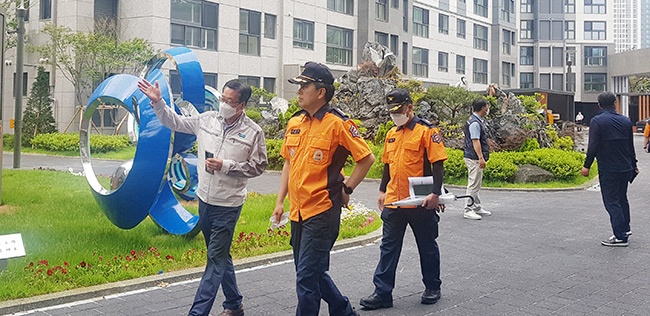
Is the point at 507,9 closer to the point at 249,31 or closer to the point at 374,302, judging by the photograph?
the point at 249,31

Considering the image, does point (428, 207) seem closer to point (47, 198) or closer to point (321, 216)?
point (321, 216)

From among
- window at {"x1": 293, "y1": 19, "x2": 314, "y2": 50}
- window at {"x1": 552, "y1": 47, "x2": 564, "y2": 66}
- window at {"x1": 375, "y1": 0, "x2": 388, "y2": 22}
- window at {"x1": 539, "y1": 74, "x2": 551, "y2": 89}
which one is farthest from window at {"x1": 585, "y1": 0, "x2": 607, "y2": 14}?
window at {"x1": 293, "y1": 19, "x2": 314, "y2": 50}

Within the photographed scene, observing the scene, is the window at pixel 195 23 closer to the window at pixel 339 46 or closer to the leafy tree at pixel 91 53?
the leafy tree at pixel 91 53

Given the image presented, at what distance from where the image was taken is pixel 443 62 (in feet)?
162

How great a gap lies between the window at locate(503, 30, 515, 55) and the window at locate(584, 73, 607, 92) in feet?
39.7

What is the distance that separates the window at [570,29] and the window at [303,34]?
133 ft

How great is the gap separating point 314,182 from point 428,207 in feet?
Result: 4.55

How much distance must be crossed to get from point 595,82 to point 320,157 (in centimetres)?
6627

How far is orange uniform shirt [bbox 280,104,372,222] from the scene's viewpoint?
15.5 feet

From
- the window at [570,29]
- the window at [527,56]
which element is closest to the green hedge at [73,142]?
the window at [527,56]

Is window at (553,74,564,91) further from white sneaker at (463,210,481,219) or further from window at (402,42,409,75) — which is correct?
white sneaker at (463,210,481,219)

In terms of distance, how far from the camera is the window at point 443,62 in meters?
49.1

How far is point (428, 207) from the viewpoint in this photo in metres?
5.72

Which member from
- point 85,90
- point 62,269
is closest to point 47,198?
point 62,269
